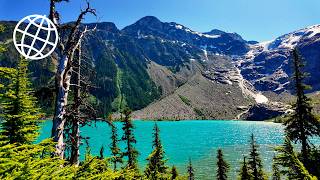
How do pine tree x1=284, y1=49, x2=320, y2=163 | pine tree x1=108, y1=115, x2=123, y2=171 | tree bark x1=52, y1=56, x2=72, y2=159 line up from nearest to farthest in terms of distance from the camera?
1. tree bark x1=52, y1=56, x2=72, y2=159
2. pine tree x1=108, y1=115, x2=123, y2=171
3. pine tree x1=284, y1=49, x2=320, y2=163

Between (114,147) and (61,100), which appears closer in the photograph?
(61,100)

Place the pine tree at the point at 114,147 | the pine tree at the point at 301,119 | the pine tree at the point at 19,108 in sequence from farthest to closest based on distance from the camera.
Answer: the pine tree at the point at 301,119 → the pine tree at the point at 19,108 → the pine tree at the point at 114,147

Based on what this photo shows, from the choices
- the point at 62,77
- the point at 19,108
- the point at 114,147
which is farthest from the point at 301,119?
the point at 114,147

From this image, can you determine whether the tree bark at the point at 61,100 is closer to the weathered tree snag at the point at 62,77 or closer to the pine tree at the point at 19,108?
the weathered tree snag at the point at 62,77

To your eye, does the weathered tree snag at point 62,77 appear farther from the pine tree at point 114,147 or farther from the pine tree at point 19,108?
the pine tree at point 19,108

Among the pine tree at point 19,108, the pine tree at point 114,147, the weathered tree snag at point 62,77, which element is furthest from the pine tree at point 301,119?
the weathered tree snag at point 62,77

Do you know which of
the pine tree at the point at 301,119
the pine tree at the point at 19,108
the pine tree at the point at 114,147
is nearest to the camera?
the pine tree at the point at 114,147

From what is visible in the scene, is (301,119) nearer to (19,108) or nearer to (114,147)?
(19,108)

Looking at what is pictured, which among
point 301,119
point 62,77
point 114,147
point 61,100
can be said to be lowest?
point 114,147

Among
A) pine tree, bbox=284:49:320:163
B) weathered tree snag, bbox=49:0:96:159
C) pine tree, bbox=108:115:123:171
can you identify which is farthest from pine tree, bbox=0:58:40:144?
pine tree, bbox=284:49:320:163

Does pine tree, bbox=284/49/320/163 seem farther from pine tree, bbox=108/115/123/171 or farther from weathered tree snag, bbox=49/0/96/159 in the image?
weathered tree snag, bbox=49/0/96/159

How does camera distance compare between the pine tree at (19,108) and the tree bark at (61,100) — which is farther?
the pine tree at (19,108)

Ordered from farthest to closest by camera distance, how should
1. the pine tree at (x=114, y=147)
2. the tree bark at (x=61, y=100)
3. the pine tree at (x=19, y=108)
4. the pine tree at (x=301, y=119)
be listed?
the pine tree at (x=301, y=119), the pine tree at (x=19, y=108), the pine tree at (x=114, y=147), the tree bark at (x=61, y=100)

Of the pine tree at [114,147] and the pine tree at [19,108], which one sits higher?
the pine tree at [19,108]
